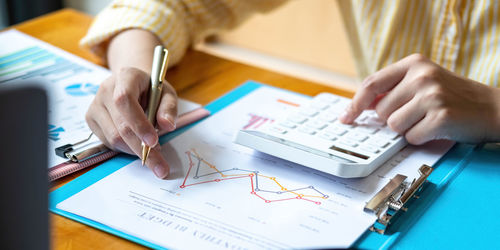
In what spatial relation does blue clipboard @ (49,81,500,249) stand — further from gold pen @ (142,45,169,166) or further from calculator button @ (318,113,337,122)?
calculator button @ (318,113,337,122)

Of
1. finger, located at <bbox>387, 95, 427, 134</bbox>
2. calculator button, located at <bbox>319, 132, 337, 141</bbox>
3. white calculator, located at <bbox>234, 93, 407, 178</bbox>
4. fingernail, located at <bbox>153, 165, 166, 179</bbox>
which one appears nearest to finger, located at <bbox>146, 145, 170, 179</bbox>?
fingernail, located at <bbox>153, 165, 166, 179</bbox>

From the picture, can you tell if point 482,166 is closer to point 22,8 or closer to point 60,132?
point 60,132

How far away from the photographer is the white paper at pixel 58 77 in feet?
2.49

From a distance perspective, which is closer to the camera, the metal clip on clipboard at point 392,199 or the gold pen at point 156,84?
the metal clip on clipboard at point 392,199

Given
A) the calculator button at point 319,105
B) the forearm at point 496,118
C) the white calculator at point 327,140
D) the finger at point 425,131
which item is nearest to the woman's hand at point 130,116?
the white calculator at point 327,140

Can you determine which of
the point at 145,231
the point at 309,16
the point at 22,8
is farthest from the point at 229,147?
the point at 22,8

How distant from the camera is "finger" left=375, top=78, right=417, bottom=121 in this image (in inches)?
29.1

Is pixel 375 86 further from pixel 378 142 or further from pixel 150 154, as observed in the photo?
pixel 150 154

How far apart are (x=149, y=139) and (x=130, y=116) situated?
4 cm

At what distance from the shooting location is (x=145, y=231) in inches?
21.1

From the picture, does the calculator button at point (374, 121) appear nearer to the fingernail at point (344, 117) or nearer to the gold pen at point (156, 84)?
the fingernail at point (344, 117)

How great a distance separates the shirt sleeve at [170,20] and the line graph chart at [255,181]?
14.8 inches

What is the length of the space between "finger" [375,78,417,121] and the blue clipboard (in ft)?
0.31

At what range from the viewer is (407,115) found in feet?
2.38
